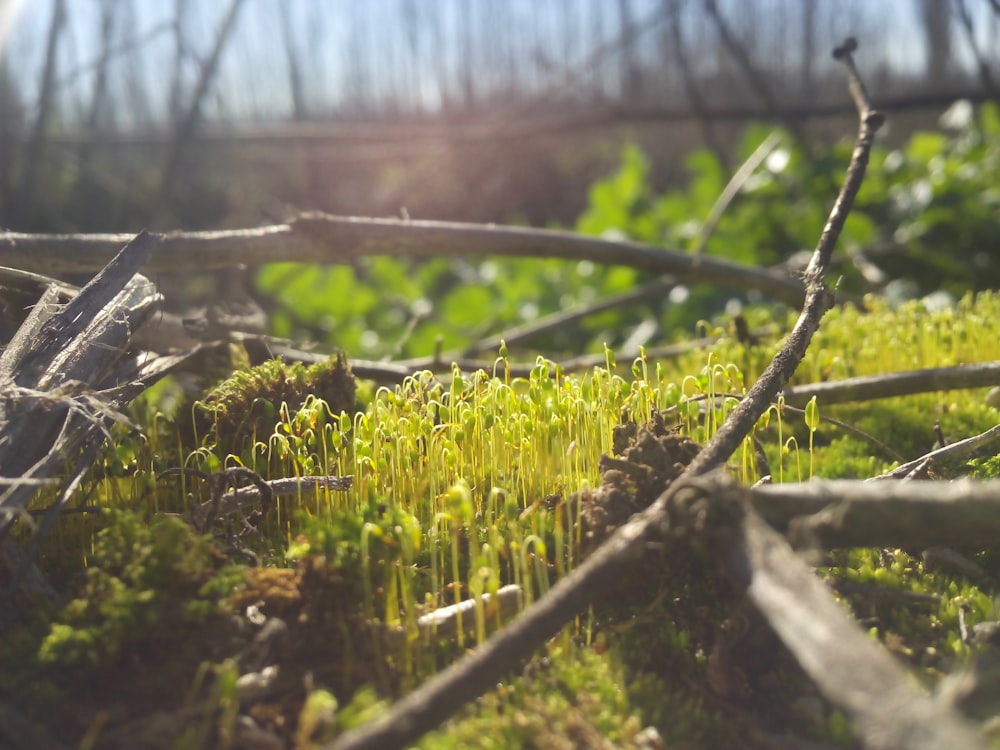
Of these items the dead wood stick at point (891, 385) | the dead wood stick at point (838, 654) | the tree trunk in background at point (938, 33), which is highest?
the tree trunk in background at point (938, 33)

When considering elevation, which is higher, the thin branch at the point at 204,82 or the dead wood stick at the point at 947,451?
the thin branch at the point at 204,82

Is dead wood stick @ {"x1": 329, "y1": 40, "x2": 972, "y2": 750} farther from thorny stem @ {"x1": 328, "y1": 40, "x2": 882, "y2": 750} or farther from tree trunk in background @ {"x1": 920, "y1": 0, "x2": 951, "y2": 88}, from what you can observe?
tree trunk in background @ {"x1": 920, "y1": 0, "x2": 951, "y2": 88}

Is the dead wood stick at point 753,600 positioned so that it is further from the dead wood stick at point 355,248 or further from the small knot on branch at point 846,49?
the small knot on branch at point 846,49

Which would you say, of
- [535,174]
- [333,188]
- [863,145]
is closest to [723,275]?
[863,145]

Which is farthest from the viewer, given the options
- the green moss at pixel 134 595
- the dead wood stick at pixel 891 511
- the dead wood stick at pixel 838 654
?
the green moss at pixel 134 595

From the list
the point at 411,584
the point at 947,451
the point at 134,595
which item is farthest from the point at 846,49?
the point at 134,595

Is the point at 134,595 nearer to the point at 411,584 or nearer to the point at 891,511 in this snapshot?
the point at 411,584

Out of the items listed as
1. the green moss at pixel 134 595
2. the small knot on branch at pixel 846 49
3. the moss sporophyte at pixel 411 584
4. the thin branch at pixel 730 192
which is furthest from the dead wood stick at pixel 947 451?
the thin branch at pixel 730 192
